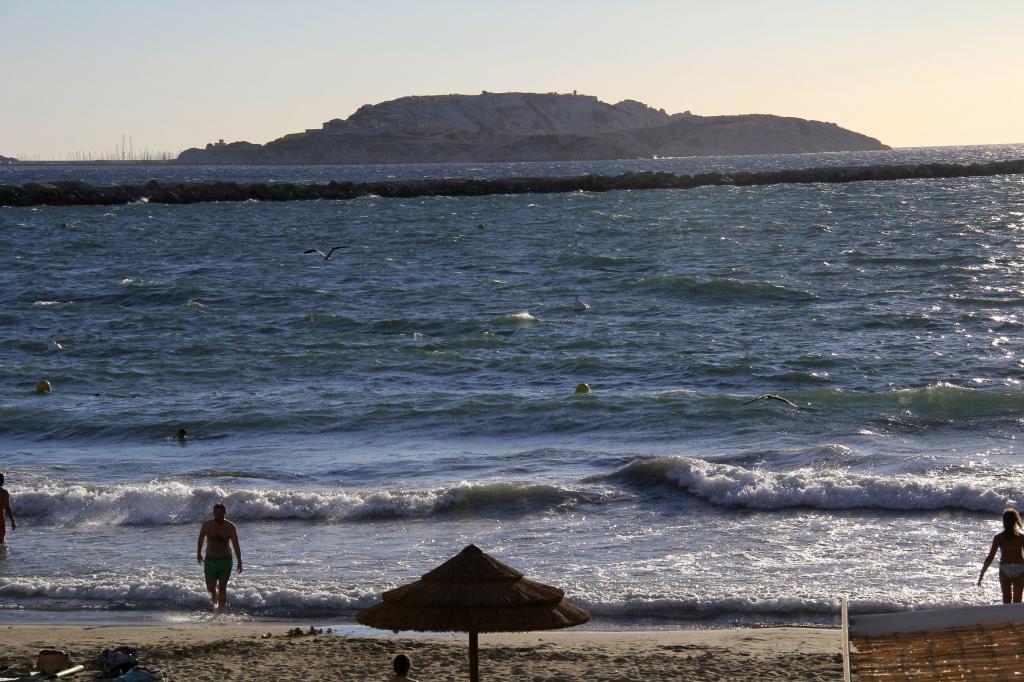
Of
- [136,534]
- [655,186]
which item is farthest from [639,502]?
[655,186]

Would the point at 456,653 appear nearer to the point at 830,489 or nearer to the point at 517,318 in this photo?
the point at 830,489

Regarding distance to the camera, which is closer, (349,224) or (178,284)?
(178,284)

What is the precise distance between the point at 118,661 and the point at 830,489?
32.6 feet

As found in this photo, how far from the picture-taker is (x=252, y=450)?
69.9 feet

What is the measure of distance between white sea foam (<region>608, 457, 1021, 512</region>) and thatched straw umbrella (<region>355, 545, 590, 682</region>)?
9238mm

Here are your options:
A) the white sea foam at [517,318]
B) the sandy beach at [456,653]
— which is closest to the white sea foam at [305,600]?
the sandy beach at [456,653]

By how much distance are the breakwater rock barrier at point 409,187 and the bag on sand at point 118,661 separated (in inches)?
3103

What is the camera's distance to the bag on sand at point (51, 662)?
10219mm

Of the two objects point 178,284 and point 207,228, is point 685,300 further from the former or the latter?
point 207,228

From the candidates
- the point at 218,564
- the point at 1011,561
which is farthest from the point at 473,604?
the point at 1011,561

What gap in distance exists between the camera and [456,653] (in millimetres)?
11148

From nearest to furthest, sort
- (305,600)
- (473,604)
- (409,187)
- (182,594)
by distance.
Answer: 1. (473,604)
2. (305,600)
3. (182,594)
4. (409,187)

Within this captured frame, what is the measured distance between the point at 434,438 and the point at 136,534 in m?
6.80

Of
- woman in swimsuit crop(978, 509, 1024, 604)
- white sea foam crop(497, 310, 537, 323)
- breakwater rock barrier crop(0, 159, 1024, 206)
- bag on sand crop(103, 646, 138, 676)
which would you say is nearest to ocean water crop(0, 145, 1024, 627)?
white sea foam crop(497, 310, 537, 323)
